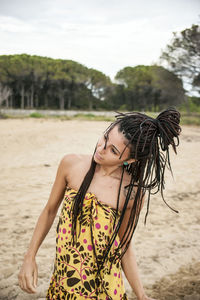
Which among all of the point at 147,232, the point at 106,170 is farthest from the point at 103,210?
the point at 147,232

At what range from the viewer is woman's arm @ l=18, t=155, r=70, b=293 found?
3.85 feet

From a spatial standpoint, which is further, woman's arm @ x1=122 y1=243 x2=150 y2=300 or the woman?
woman's arm @ x1=122 y1=243 x2=150 y2=300

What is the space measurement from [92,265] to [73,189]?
302 millimetres

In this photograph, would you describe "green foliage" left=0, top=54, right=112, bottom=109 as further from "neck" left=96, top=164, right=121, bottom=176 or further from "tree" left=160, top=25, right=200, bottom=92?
"neck" left=96, top=164, right=121, bottom=176

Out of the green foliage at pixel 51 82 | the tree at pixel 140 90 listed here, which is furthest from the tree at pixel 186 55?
the green foliage at pixel 51 82

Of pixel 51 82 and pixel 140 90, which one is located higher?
pixel 51 82

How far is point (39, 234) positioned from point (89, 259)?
0.26 m

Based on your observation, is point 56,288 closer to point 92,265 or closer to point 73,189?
point 92,265

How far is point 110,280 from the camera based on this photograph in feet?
3.58

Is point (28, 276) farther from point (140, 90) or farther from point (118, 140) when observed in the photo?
point (140, 90)

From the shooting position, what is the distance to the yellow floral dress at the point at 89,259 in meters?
1.07

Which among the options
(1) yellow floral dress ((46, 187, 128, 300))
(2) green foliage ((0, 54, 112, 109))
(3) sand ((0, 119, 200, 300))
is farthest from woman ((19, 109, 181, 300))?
(2) green foliage ((0, 54, 112, 109))

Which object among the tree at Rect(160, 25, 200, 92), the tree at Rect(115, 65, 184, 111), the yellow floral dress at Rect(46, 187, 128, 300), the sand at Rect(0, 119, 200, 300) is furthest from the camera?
the tree at Rect(115, 65, 184, 111)

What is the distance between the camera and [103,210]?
3.62 feet
